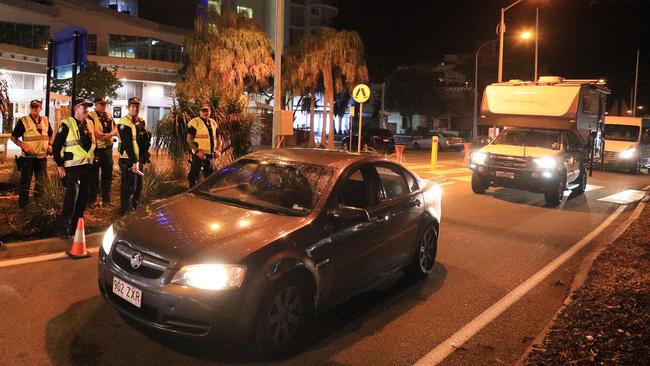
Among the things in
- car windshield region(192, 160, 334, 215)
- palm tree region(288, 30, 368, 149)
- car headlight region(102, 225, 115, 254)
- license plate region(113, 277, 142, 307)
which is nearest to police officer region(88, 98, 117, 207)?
car windshield region(192, 160, 334, 215)

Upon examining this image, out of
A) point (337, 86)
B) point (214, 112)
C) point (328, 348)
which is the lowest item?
point (328, 348)

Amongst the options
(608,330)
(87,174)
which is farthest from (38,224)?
(608,330)

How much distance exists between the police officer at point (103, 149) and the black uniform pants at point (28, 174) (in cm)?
75

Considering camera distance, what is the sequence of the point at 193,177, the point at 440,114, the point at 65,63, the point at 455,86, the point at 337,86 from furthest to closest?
1. the point at 455,86
2. the point at 440,114
3. the point at 337,86
4. the point at 65,63
5. the point at 193,177

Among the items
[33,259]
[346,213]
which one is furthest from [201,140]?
[346,213]

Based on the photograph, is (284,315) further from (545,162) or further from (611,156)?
(611,156)

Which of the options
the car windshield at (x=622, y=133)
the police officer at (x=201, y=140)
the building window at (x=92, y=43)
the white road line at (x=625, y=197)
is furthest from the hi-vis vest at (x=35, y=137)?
the building window at (x=92, y=43)

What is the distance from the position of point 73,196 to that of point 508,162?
9327mm

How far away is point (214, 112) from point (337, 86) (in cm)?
1958

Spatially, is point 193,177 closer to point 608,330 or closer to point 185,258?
point 185,258

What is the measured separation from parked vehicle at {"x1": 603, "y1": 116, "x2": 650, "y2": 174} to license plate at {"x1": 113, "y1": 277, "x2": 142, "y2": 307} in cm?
2189

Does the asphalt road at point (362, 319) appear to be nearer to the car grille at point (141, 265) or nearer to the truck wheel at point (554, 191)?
the car grille at point (141, 265)

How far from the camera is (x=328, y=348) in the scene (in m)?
4.57

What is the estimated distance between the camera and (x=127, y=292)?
4.21m
